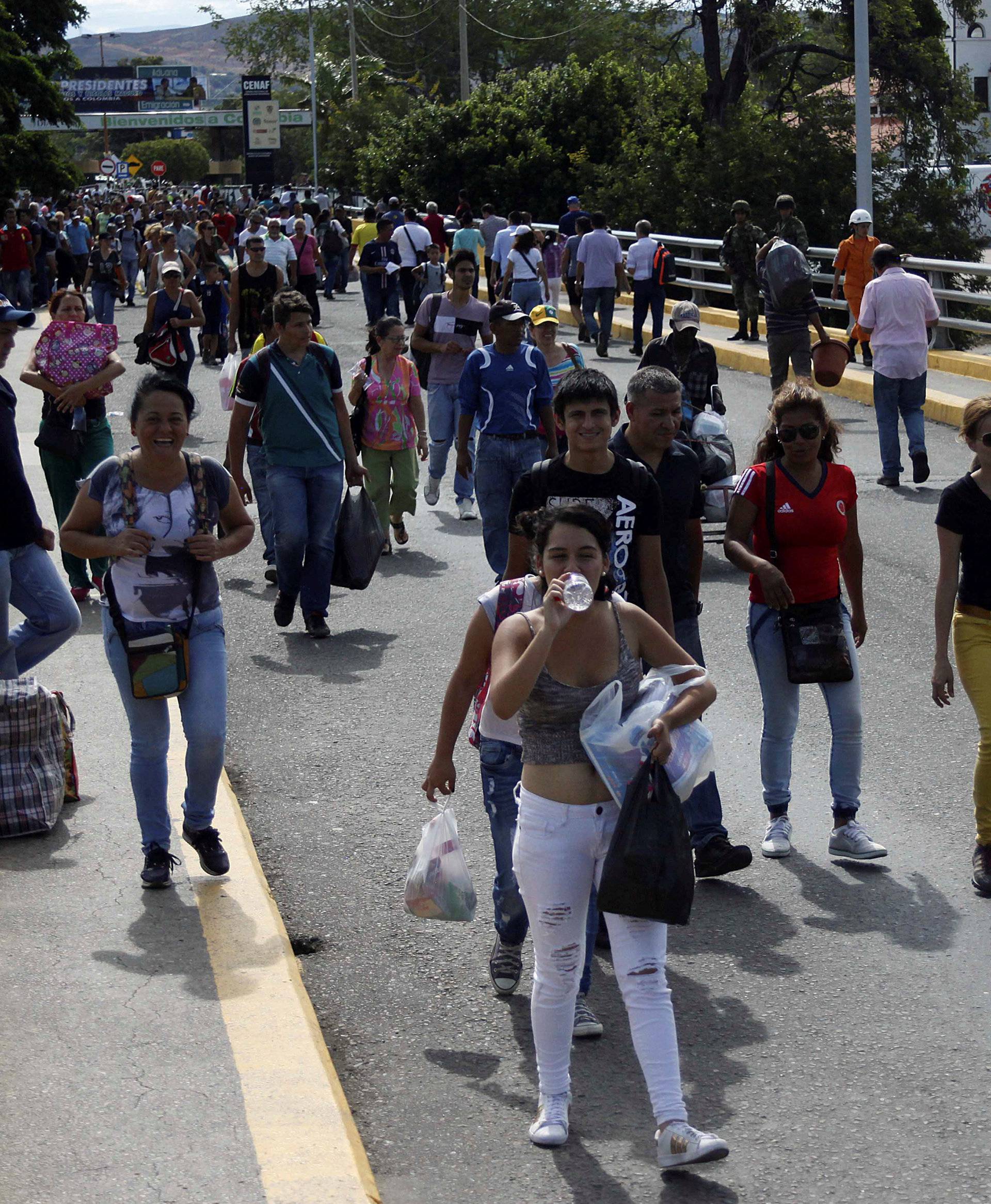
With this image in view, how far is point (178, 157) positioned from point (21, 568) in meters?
157

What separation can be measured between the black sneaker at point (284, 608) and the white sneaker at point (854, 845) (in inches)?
174

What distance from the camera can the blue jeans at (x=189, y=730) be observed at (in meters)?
5.68

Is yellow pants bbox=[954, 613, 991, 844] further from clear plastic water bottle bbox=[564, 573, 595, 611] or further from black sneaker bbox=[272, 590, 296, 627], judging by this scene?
black sneaker bbox=[272, 590, 296, 627]

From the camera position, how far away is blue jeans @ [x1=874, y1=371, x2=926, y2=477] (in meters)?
13.4

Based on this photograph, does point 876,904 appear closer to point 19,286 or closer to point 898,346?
point 898,346

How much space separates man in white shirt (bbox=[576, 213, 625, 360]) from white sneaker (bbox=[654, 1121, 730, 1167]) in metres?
18.5

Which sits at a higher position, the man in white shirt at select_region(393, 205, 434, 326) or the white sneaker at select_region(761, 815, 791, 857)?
the man in white shirt at select_region(393, 205, 434, 326)

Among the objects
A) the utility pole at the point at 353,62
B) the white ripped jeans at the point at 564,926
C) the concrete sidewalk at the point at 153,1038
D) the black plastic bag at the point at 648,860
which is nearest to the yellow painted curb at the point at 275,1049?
the concrete sidewalk at the point at 153,1038

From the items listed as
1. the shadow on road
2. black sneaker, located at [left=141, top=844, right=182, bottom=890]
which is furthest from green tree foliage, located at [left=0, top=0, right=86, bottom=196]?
the shadow on road

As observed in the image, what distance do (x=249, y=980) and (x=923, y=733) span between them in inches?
150

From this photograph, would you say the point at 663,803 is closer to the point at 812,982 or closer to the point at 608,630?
the point at 608,630

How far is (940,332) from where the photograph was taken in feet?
64.5

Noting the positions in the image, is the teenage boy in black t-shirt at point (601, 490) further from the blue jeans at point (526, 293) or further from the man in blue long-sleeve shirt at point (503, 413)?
the blue jeans at point (526, 293)

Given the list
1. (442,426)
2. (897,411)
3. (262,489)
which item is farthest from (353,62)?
(262,489)
